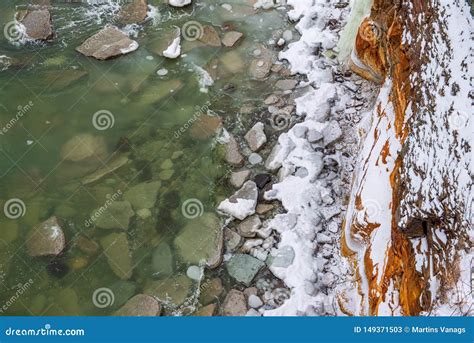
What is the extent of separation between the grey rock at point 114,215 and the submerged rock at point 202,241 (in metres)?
0.50

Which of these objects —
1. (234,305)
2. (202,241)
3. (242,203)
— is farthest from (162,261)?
(242,203)

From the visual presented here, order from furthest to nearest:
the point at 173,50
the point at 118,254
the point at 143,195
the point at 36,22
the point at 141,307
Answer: the point at 36,22
the point at 173,50
the point at 143,195
the point at 118,254
the point at 141,307

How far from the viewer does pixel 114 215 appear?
187 inches

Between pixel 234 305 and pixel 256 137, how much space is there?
5.69 ft

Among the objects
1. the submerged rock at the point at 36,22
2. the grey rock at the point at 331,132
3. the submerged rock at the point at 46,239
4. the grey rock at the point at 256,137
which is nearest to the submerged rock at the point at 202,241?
the grey rock at the point at 256,137

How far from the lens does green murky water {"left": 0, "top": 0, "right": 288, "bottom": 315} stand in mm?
4395

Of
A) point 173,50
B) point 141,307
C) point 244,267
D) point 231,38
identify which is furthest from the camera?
point 231,38

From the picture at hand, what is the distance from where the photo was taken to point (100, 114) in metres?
5.40

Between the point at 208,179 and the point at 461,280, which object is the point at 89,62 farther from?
the point at 461,280

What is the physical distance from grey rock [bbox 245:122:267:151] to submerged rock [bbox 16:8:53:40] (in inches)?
107

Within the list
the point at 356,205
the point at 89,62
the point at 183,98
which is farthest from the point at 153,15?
the point at 356,205

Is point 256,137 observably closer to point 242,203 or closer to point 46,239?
point 242,203

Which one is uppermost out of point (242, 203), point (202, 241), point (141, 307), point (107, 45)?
point (107, 45)

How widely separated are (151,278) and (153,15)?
3.44 meters
